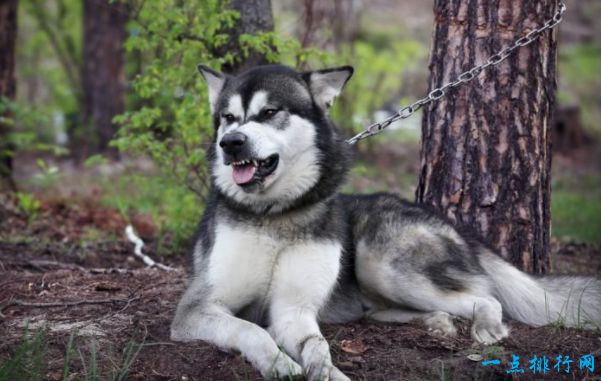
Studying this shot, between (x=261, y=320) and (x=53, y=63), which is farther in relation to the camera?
(x=53, y=63)

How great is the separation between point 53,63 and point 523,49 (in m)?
18.1

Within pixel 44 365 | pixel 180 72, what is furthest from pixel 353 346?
pixel 180 72

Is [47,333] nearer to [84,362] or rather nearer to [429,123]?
[84,362]

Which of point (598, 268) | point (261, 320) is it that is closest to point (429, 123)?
point (261, 320)

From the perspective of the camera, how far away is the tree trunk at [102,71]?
44.3 feet

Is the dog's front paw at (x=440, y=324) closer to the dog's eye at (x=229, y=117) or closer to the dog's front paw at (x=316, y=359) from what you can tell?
the dog's front paw at (x=316, y=359)

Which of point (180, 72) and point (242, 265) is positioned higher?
point (180, 72)

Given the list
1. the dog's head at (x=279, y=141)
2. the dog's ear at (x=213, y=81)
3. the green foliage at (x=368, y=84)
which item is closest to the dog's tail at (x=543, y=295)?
the dog's head at (x=279, y=141)

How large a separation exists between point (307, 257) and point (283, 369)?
2.62 ft

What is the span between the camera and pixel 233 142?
3.98 metres

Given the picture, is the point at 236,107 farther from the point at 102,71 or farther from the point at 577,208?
the point at 102,71

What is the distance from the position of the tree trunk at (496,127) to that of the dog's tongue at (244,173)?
66.9 inches

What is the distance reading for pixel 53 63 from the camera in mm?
20672

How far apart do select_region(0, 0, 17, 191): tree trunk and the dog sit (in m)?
5.14
